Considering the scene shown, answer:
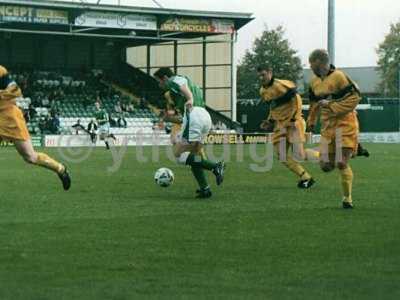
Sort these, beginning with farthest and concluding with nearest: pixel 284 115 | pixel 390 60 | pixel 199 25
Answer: pixel 390 60
pixel 199 25
pixel 284 115

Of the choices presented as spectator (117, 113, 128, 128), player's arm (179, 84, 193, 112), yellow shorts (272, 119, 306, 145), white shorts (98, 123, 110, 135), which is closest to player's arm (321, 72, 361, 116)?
player's arm (179, 84, 193, 112)

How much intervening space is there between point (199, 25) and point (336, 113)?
40965 millimetres

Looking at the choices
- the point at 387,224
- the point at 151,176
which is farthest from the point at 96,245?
the point at 151,176

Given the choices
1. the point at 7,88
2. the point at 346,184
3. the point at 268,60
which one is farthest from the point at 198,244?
the point at 268,60

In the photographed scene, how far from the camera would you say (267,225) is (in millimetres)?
11141

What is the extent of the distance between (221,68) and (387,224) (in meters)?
47.1

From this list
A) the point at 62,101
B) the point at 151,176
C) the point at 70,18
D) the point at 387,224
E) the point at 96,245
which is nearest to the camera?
the point at 96,245

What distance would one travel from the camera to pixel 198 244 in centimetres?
951

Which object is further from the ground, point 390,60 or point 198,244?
point 390,60

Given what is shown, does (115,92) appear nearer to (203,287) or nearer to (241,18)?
(241,18)

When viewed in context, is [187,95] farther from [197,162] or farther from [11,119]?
[11,119]

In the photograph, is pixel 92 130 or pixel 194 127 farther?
pixel 92 130

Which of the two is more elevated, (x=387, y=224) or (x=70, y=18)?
(x=70, y=18)

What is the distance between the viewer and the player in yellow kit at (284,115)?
17281 millimetres
